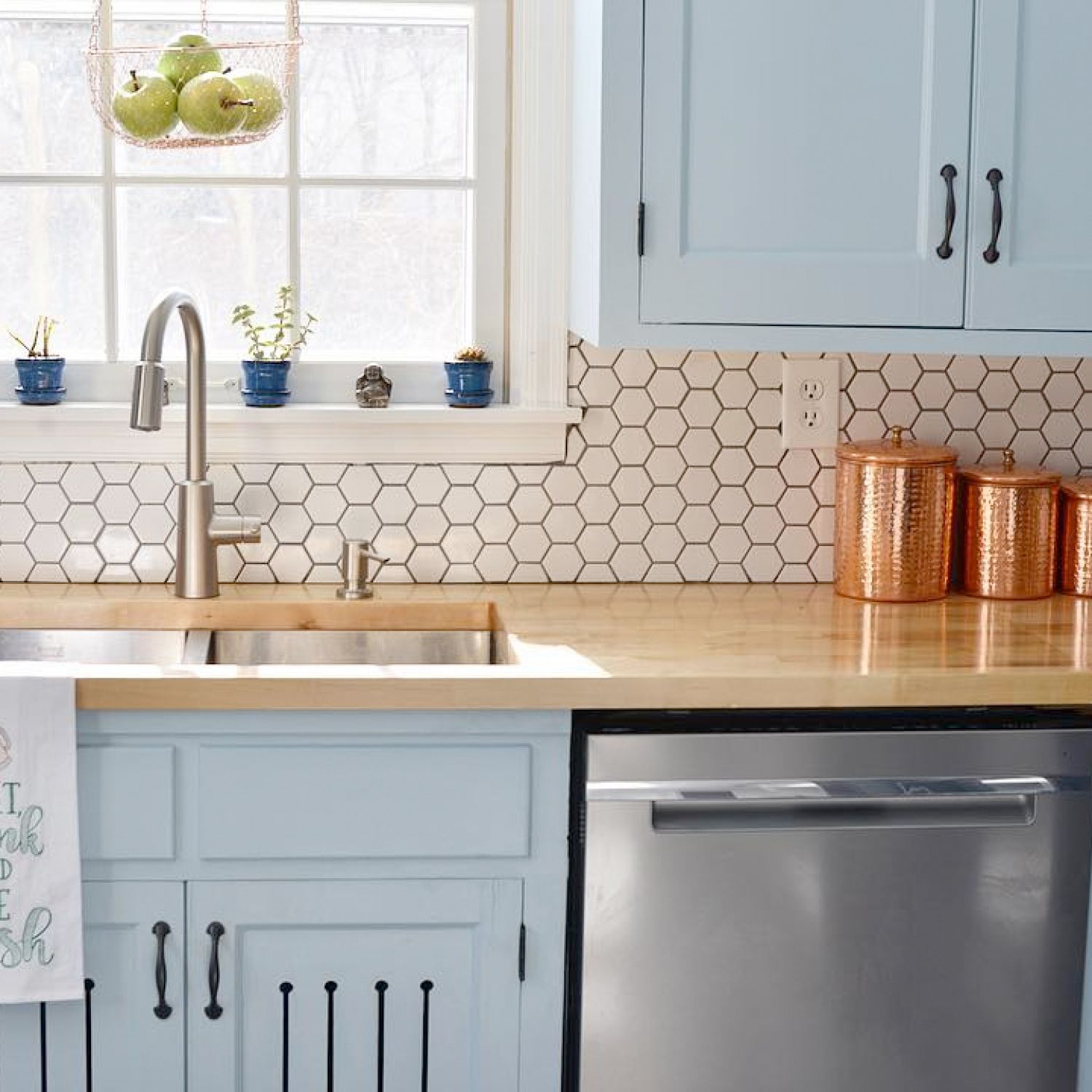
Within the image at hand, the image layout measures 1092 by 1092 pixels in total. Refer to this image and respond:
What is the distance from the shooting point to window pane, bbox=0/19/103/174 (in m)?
2.89

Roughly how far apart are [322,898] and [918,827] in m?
0.79

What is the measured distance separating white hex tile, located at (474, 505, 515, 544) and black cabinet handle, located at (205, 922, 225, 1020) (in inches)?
34.2

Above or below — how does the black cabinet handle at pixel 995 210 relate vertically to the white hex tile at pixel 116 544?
above

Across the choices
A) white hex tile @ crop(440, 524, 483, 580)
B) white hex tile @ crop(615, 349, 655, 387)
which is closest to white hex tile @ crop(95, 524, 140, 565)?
white hex tile @ crop(440, 524, 483, 580)

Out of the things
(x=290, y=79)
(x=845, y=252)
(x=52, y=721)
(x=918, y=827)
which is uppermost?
(x=290, y=79)

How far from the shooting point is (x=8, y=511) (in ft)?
9.50

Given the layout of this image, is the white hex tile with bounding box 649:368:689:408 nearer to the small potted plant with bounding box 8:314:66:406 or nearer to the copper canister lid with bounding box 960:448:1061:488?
the copper canister lid with bounding box 960:448:1061:488

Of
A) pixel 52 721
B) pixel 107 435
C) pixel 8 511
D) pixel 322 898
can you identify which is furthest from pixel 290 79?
pixel 322 898

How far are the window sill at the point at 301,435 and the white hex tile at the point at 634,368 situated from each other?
100 mm

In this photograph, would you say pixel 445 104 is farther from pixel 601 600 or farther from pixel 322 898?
pixel 322 898

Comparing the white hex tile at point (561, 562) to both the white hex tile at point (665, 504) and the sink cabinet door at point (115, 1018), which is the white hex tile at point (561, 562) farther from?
the sink cabinet door at point (115, 1018)

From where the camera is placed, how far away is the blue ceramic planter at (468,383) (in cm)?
289

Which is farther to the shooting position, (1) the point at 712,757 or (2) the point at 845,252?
(2) the point at 845,252

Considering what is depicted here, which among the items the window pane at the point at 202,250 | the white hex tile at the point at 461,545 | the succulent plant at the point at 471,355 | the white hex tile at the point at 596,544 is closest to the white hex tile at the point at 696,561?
the white hex tile at the point at 596,544
